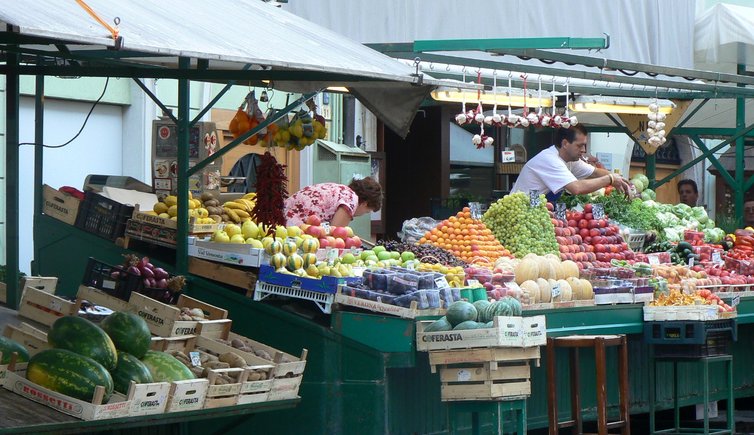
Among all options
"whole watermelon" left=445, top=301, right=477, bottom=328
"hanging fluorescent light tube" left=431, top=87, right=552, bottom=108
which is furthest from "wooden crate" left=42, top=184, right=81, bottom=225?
"hanging fluorescent light tube" left=431, top=87, right=552, bottom=108

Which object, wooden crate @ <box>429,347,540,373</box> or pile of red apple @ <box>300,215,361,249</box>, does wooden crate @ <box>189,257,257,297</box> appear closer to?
pile of red apple @ <box>300,215,361,249</box>

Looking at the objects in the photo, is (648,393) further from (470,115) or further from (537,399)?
(470,115)

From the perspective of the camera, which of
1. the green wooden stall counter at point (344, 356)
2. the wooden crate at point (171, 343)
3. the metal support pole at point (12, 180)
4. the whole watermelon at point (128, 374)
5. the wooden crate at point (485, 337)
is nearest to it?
the whole watermelon at point (128, 374)

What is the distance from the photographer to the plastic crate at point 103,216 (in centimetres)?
913

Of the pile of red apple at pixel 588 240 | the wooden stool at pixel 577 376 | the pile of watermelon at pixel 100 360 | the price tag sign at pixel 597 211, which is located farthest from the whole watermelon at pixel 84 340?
the price tag sign at pixel 597 211

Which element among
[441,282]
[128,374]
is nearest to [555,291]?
[441,282]

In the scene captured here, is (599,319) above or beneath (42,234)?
beneath

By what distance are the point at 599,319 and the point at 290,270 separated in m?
2.31

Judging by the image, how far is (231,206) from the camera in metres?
10.0

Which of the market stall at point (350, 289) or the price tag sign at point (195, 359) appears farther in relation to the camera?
the market stall at point (350, 289)

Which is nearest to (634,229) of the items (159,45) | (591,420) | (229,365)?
(591,420)

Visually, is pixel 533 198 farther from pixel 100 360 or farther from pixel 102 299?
pixel 100 360

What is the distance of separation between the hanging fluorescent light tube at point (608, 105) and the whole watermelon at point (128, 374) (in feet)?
30.0

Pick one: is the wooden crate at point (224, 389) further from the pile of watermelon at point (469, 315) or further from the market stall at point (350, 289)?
the pile of watermelon at point (469, 315)
